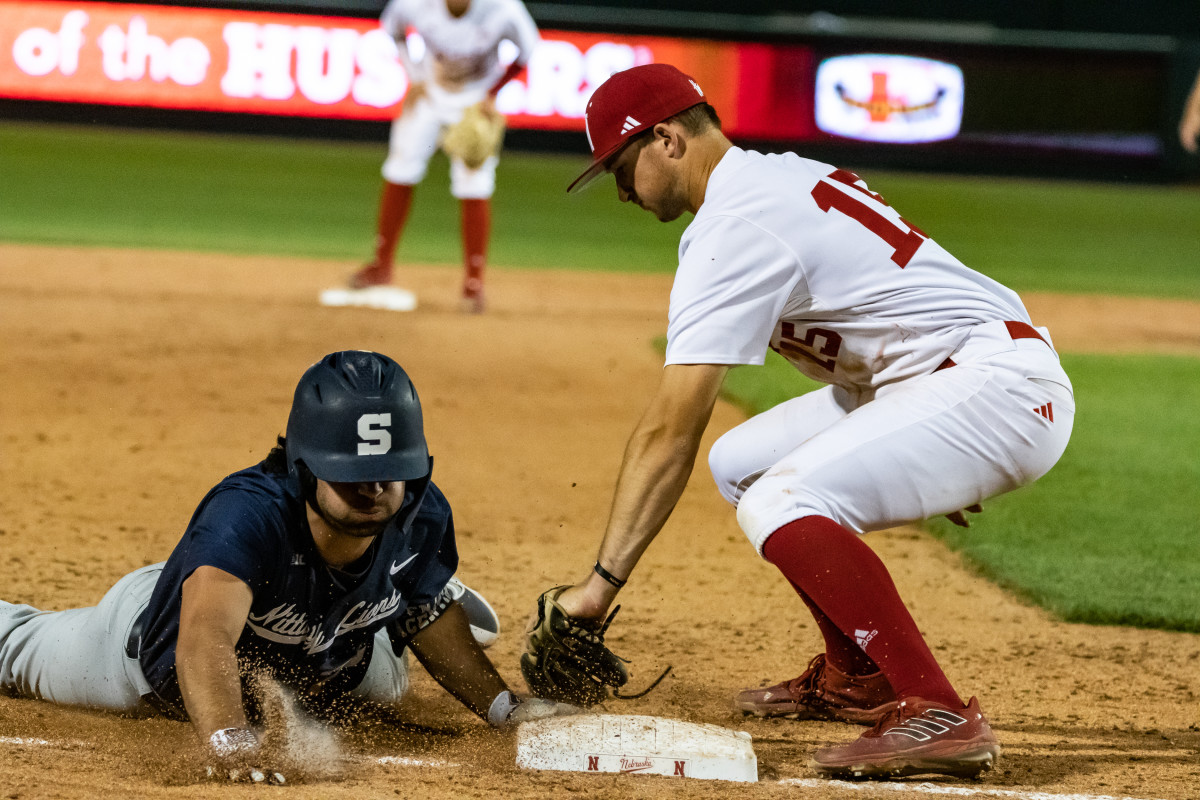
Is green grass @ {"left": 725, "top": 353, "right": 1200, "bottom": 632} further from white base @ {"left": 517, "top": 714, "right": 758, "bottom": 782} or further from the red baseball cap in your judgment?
the red baseball cap

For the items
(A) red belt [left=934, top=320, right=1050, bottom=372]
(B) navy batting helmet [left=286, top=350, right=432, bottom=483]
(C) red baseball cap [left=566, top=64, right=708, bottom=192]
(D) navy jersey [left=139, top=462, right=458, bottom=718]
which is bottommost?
(D) navy jersey [left=139, top=462, right=458, bottom=718]

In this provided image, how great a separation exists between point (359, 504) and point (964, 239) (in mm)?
12353

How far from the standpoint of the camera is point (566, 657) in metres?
2.96

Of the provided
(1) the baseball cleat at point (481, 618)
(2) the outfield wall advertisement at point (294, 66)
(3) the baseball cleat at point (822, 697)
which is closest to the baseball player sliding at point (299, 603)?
(1) the baseball cleat at point (481, 618)

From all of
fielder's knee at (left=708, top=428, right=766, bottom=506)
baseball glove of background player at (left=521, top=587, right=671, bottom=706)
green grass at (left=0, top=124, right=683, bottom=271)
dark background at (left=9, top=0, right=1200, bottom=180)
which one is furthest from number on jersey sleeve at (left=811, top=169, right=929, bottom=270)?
dark background at (left=9, top=0, right=1200, bottom=180)

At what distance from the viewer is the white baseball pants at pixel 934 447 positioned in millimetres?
2918

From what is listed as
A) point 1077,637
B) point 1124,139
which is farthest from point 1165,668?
point 1124,139

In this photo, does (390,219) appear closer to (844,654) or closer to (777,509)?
(844,654)

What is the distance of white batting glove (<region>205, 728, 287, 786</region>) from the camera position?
2559mm

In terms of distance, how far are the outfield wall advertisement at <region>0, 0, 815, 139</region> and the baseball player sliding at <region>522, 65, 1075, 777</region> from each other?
13082mm

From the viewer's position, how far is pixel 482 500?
541 cm

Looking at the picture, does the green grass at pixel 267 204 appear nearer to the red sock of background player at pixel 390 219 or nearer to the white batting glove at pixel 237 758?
the red sock of background player at pixel 390 219

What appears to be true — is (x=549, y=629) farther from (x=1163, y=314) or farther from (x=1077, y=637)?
(x=1163, y=314)

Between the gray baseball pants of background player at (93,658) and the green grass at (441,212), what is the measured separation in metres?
8.67
